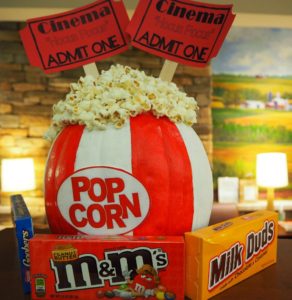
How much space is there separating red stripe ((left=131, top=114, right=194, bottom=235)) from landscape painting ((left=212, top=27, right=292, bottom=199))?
2.77 metres

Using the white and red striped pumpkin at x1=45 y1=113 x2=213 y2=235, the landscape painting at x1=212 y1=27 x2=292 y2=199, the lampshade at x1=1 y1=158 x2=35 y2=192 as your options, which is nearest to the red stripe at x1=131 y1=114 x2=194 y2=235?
the white and red striped pumpkin at x1=45 y1=113 x2=213 y2=235

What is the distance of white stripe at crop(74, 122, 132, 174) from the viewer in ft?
1.79

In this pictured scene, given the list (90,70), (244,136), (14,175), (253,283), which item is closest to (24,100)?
(14,175)

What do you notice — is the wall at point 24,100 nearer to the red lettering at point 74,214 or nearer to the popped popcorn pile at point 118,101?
the popped popcorn pile at point 118,101

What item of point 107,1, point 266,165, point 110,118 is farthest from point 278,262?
point 266,165

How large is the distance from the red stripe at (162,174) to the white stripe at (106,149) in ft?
0.04

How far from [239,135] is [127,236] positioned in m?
2.94

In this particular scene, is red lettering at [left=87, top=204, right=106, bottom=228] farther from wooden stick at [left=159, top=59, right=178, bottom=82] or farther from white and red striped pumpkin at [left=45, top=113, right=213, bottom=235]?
wooden stick at [left=159, top=59, right=178, bottom=82]

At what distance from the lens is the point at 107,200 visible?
54cm

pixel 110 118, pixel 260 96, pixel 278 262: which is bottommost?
pixel 278 262

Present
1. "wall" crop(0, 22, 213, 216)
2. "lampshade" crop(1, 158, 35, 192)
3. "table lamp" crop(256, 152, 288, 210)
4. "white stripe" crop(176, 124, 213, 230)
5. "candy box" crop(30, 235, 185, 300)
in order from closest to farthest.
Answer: "candy box" crop(30, 235, 185, 300)
"white stripe" crop(176, 124, 213, 230)
"lampshade" crop(1, 158, 35, 192)
"table lamp" crop(256, 152, 288, 210)
"wall" crop(0, 22, 213, 216)

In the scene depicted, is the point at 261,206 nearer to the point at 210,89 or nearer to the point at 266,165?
the point at 266,165

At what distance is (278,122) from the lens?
3.29 m

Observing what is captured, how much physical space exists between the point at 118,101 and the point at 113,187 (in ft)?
0.51
